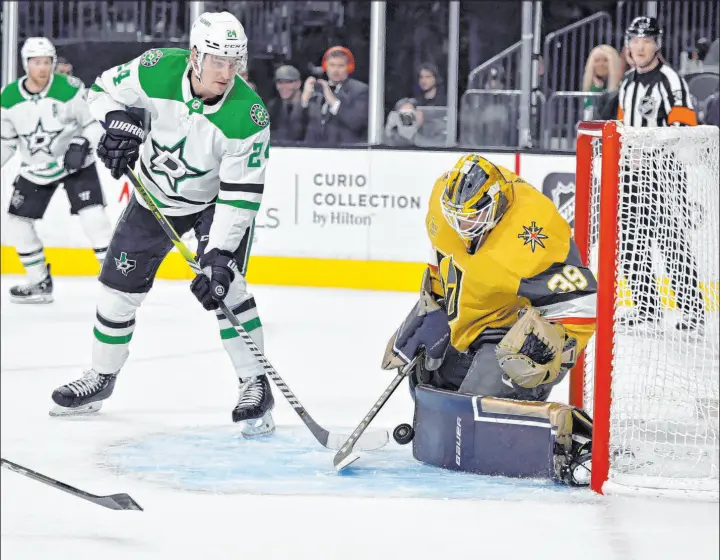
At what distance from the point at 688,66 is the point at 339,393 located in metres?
3.25

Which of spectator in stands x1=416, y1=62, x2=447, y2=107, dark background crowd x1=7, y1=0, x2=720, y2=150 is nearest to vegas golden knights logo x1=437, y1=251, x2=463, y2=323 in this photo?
dark background crowd x1=7, y1=0, x2=720, y2=150

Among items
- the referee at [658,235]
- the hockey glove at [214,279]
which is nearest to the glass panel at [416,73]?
the referee at [658,235]

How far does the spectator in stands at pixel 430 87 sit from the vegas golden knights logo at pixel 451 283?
3.92 meters

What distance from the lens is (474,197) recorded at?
126 inches

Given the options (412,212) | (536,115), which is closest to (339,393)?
(412,212)

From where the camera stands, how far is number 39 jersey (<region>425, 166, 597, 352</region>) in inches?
128

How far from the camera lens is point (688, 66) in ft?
22.5

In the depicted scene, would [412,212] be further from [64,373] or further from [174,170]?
[174,170]

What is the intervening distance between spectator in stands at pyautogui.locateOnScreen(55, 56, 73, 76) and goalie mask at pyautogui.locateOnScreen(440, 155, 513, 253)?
4.97m

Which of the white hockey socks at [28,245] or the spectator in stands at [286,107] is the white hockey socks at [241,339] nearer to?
the white hockey socks at [28,245]

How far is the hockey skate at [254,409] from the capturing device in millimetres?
3729

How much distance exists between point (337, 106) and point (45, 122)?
1670 millimetres

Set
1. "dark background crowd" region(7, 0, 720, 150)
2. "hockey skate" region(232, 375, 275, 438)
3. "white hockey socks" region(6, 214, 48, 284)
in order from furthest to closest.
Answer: "dark background crowd" region(7, 0, 720, 150), "white hockey socks" region(6, 214, 48, 284), "hockey skate" region(232, 375, 275, 438)

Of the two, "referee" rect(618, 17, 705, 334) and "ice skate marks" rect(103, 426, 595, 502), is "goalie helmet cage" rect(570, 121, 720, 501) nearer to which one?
"referee" rect(618, 17, 705, 334)
